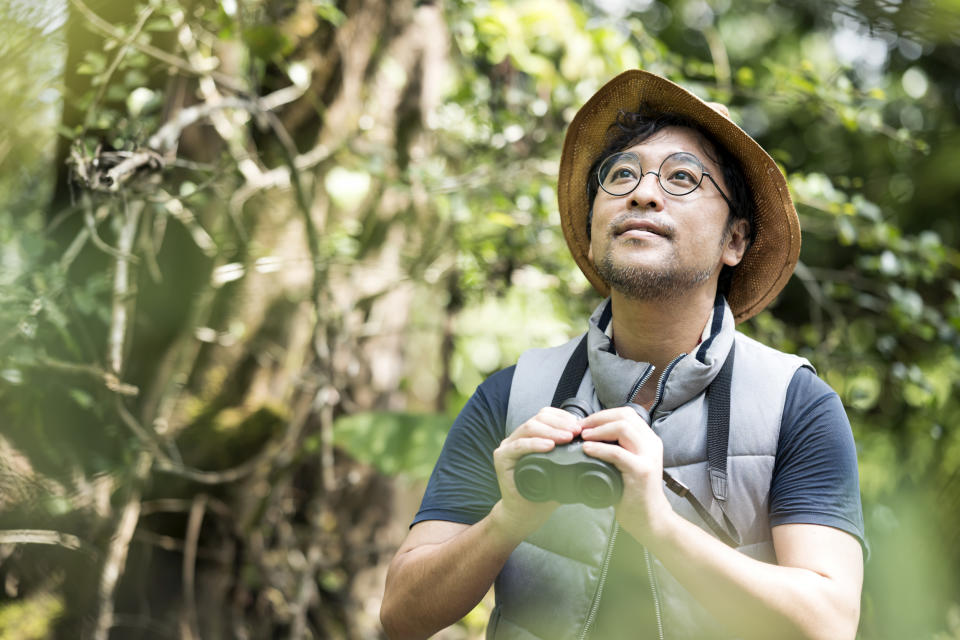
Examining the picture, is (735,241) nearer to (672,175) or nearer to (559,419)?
(672,175)

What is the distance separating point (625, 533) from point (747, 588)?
387 millimetres

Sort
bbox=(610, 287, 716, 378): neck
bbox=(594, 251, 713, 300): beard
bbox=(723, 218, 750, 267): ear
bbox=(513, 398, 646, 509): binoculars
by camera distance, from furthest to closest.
Answer: 1. bbox=(723, 218, 750, 267): ear
2. bbox=(610, 287, 716, 378): neck
3. bbox=(594, 251, 713, 300): beard
4. bbox=(513, 398, 646, 509): binoculars

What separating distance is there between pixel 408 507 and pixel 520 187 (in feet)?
7.02

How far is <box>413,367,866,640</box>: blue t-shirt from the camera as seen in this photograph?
1553mm

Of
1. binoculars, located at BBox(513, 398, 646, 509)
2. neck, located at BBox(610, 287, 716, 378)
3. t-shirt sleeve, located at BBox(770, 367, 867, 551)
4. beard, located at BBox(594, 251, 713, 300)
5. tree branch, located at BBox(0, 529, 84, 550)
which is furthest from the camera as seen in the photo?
tree branch, located at BBox(0, 529, 84, 550)

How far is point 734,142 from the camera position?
1.97 metres

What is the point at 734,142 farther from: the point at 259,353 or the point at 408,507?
the point at 408,507

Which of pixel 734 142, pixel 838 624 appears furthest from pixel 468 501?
pixel 734 142

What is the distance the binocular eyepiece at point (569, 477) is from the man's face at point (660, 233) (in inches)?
22.8

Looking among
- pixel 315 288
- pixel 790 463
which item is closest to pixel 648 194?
pixel 790 463

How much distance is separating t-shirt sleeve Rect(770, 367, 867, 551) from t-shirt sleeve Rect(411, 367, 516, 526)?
64cm

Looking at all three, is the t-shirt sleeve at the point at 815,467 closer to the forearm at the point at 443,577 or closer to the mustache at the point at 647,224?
the mustache at the point at 647,224

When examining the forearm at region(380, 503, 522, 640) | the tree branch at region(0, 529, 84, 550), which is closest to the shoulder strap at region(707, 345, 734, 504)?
the forearm at region(380, 503, 522, 640)

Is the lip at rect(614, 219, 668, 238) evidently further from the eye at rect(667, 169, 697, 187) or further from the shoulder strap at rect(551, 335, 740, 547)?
the shoulder strap at rect(551, 335, 740, 547)
